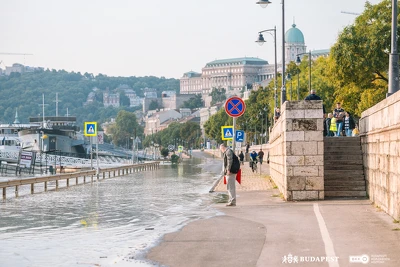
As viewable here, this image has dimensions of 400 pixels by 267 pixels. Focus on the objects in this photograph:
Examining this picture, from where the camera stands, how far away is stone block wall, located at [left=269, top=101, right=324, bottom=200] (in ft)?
77.3

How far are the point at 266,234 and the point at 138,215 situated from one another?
6.75 meters

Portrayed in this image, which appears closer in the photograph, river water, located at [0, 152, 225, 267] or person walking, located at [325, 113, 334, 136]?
river water, located at [0, 152, 225, 267]

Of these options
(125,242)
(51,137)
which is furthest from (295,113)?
(51,137)

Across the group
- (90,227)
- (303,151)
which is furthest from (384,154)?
(90,227)

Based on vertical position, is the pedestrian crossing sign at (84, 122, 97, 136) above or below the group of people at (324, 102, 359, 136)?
above

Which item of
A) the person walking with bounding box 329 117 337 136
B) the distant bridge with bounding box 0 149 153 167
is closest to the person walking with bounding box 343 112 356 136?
the person walking with bounding box 329 117 337 136

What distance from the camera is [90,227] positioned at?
19.2 m

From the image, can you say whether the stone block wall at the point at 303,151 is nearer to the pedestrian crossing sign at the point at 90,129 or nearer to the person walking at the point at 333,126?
the person walking at the point at 333,126

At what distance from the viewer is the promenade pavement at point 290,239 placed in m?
12.9

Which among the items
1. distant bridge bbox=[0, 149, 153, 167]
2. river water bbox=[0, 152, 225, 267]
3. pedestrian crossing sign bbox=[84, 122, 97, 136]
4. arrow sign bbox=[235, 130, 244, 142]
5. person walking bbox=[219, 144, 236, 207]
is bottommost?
river water bbox=[0, 152, 225, 267]

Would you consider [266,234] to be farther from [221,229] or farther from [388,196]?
[388,196]

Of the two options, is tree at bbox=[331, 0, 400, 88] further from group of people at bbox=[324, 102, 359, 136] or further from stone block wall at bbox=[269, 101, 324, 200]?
stone block wall at bbox=[269, 101, 324, 200]

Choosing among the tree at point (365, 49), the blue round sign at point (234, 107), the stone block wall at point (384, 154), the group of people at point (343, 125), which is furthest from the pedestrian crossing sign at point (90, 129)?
the stone block wall at point (384, 154)

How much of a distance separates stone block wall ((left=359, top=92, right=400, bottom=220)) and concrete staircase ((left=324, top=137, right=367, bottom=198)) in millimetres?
560
